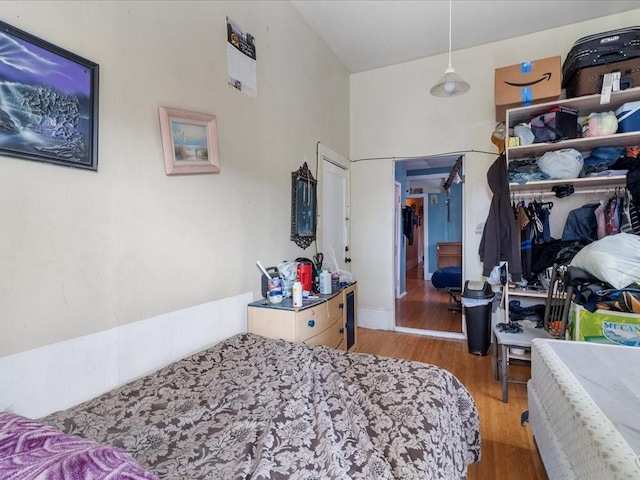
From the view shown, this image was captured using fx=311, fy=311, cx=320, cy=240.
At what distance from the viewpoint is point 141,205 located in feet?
4.86

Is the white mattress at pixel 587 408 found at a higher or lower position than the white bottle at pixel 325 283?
lower

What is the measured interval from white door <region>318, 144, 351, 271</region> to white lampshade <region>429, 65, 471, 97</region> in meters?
1.30

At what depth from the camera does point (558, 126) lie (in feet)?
8.64

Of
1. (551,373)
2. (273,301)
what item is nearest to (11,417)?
(273,301)

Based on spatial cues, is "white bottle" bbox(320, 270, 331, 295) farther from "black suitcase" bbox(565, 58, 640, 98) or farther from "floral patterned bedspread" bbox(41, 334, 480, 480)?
"black suitcase" bbox(565, 58, 640, 98)

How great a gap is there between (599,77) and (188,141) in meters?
3.21

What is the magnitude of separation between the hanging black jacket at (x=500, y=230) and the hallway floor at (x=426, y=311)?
1.19m

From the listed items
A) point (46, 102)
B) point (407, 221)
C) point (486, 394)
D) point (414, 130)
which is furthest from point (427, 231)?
point (46, 102)

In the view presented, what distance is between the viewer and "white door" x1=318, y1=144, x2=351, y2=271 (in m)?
3.40

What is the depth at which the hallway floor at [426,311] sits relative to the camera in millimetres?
4004

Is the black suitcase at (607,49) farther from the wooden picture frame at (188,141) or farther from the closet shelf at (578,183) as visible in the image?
the wooden picture frame at (188,141)

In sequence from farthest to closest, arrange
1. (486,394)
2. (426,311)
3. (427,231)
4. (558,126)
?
(427,231)
(426,311)
(558,126)
(486,394)

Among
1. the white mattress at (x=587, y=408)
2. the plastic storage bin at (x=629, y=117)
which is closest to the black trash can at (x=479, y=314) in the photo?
the white mattress at (x=587, y=408)

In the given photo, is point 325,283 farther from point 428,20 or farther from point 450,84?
point 428,20
